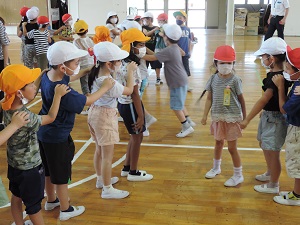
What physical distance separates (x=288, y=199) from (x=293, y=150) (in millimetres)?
497

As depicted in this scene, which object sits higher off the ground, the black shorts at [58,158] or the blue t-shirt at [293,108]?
the blue t-shirt at [293,108]

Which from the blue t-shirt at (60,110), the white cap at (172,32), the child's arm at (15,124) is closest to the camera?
the child's arm at (15,124)

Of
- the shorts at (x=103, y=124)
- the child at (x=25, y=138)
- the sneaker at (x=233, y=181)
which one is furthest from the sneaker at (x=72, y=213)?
the sneaker at (x=233, y=181)

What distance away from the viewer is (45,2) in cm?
1653

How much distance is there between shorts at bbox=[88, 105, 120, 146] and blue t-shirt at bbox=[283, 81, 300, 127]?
1426mm

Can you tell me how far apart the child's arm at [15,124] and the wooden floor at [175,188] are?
1.13 metres

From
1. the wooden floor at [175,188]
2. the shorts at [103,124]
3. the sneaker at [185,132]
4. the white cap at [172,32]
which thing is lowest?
the wooden floor at [175,188]

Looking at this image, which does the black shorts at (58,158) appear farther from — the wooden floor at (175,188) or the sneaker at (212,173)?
the sneaker at (212,173)

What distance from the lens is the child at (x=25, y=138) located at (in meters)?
2.45

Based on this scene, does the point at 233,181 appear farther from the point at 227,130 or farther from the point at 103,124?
the point at 103,124

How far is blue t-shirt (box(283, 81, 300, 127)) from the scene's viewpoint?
117 inches

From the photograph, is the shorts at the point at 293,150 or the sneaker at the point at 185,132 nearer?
the shorts at the point at 293,150

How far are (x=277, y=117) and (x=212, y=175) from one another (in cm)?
95

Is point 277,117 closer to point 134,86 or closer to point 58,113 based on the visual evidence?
point 134,86
